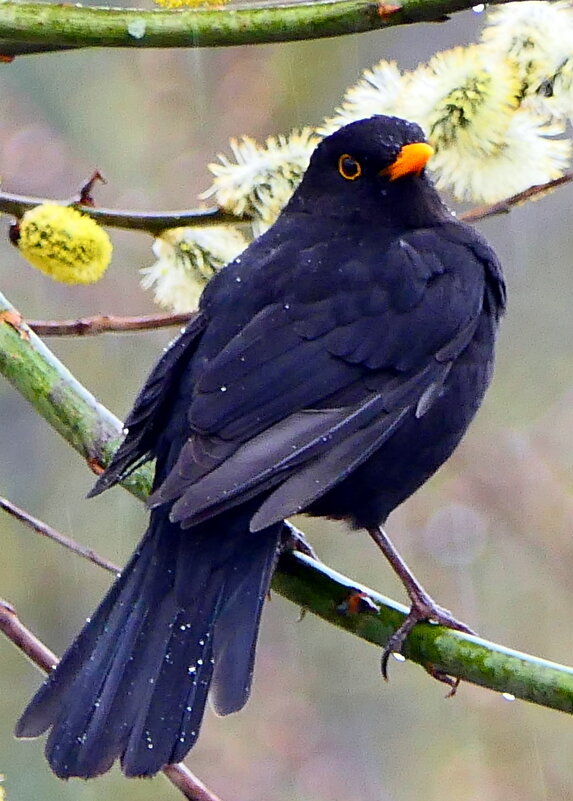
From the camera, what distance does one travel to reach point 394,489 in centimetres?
321

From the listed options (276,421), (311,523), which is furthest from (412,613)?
(311,523)

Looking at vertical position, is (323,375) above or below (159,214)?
below

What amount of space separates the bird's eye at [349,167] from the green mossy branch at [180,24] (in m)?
1.12

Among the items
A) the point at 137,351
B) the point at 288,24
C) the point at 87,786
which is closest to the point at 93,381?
the point at 137,351

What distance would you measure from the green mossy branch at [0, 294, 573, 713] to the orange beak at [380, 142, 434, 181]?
99 centimetres

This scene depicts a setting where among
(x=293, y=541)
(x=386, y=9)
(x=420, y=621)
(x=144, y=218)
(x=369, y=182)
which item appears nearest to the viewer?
(x=386, y=9)

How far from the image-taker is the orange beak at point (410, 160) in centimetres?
329

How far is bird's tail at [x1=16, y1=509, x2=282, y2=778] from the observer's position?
8.47 feet

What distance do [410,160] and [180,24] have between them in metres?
1.04

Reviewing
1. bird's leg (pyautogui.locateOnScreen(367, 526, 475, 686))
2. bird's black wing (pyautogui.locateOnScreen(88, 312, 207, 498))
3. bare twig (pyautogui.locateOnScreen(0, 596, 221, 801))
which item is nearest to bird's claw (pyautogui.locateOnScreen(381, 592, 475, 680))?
bird's leg (pyautogui.locateOnScreen(367, 526, 475, 686))

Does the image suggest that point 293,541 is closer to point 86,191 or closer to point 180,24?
point 86,191

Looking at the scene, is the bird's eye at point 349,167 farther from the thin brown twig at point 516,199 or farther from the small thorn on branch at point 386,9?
the small thorn on branch at point 386,9

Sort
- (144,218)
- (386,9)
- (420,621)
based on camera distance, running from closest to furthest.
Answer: (386,9) < (420,621) < (144,218)

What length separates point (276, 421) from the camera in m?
2.98
